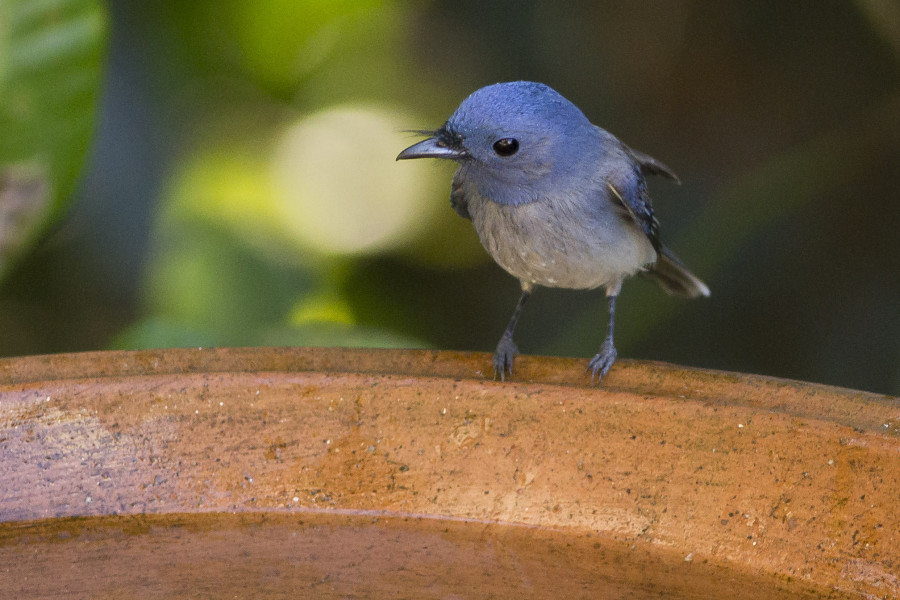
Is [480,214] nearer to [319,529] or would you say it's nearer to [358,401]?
[358,401]

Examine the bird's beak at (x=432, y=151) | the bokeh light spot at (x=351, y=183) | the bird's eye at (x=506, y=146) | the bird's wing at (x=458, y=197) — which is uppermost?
the bird's eye at (x=506, y=146)

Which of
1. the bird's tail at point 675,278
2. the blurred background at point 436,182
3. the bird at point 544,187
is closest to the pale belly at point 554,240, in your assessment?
the bird at point 544,187

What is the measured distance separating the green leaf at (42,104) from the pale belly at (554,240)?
1.23m

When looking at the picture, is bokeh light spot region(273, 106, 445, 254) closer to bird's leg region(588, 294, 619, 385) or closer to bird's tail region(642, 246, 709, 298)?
bird's tail region(642, 246, 709, 298)

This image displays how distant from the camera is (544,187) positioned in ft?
8.30

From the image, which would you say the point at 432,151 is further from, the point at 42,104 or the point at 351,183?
the point at 351,183

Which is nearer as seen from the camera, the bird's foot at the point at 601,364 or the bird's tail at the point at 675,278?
the bird's foot at the point at 601,364

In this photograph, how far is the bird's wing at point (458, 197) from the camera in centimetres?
288

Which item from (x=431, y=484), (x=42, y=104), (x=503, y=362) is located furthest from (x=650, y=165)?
(x=42, y=104)

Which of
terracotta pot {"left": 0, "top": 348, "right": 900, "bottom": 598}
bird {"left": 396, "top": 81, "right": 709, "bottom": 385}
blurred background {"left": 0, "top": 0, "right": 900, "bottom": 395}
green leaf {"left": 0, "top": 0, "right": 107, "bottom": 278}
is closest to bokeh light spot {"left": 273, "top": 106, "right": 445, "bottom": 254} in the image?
blurred background {"left": 0, "top": 0, "right": 900, "bottom": 395}

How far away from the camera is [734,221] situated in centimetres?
404

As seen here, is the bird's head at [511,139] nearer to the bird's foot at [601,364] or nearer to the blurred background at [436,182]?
the bird's foot at [601,364]

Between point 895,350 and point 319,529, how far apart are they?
10.2 feet

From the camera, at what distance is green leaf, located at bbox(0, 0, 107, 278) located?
2.76 metres
